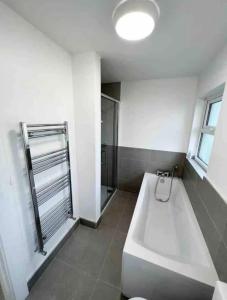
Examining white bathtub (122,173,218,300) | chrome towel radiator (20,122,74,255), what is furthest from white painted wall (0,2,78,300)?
white bathtub (122,173,218,300)

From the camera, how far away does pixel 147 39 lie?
1.19 m

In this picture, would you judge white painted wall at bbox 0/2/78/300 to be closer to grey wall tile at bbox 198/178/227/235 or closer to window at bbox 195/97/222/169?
grey wall tile at bbox 198/178/227/235

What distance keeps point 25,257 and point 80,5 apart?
6.58ft

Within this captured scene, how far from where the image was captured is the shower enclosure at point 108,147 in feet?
8.34

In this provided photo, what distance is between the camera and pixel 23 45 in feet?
3.46

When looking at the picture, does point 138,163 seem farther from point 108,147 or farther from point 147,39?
point 147,39

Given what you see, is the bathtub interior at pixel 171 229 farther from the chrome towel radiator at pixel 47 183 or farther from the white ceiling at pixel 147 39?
the white ceiling at pixel 147 39

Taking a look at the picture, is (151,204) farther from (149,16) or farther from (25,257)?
(149,16)

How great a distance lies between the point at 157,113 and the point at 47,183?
2057mm

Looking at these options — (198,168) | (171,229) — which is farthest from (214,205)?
(171,229)

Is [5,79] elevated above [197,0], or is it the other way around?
[197,0]

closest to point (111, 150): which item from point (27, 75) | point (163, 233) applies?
point (163, 233)

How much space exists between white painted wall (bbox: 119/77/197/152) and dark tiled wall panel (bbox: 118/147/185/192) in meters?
0.12

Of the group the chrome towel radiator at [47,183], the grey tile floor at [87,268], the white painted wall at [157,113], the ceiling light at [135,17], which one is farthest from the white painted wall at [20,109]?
the white painted wall at [157,113]
